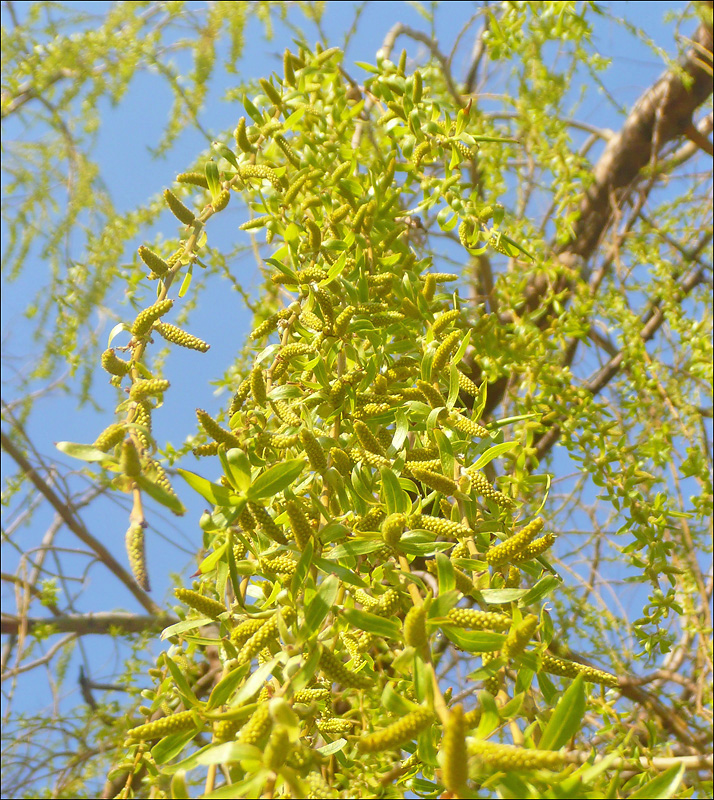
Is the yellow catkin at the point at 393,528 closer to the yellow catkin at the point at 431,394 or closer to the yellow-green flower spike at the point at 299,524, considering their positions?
the yellow-green flower spike at the point at 299,524

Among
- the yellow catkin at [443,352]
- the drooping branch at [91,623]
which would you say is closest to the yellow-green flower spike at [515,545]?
the yellow catkin at [443,352]

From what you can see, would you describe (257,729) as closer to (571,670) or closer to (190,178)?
(571,670)

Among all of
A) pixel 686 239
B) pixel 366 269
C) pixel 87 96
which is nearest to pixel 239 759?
pixel 366 269

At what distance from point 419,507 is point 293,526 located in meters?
0.13

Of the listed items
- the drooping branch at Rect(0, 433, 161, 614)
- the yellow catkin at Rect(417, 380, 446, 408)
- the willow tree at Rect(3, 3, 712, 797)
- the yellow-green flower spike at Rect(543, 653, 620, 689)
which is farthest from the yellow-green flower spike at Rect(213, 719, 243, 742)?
the drooping branch at Rect(0, 433, 161, 614)

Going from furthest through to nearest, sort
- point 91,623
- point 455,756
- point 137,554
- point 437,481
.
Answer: point 91,623 → point 437,481 → point 137,554 → point 455,756

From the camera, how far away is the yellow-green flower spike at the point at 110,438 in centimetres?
43

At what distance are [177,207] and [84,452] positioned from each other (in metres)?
0.29

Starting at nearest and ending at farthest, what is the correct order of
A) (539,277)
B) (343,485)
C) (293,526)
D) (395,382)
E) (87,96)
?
(293,526) < (343,485) < (395,382) < (539,277) < (87,96)

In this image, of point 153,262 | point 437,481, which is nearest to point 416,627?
point 437,481

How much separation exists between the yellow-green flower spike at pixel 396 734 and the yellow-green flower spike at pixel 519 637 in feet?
0.26

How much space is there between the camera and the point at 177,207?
63cm

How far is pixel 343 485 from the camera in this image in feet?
1.83

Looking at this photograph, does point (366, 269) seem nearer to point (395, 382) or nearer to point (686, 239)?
point (395, 382)
